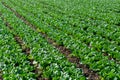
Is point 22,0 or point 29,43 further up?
point 29,43

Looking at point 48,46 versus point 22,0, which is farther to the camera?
point 22,0

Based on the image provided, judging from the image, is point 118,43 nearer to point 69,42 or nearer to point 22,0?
point 69,42

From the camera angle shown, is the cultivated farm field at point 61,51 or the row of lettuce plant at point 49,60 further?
the cultivated farm field at point 61,51

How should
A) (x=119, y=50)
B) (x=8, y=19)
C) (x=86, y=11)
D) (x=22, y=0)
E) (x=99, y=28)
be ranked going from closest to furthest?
(x=119, y=50) < (x=99, y=28) < (x=8, y=19) < (x=86, y=11) < (x=22, y=0)

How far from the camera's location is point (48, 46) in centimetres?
1253

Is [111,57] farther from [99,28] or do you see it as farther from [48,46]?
[99,28]

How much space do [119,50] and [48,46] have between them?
3171 mm

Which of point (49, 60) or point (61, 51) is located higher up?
point (49, 60)

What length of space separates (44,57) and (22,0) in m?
22.3

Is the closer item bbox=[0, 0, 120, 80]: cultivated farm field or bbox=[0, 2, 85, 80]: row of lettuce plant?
bbox=[0, 2, 85, 80]: row of lettuce plant

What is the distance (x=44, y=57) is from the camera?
11.0 meters

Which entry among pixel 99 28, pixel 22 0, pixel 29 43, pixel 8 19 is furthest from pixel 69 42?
pixel 22 0

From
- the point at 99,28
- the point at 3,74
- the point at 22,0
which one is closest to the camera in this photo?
the point at 3,74

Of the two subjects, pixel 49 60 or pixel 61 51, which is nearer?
pixel 49 60
